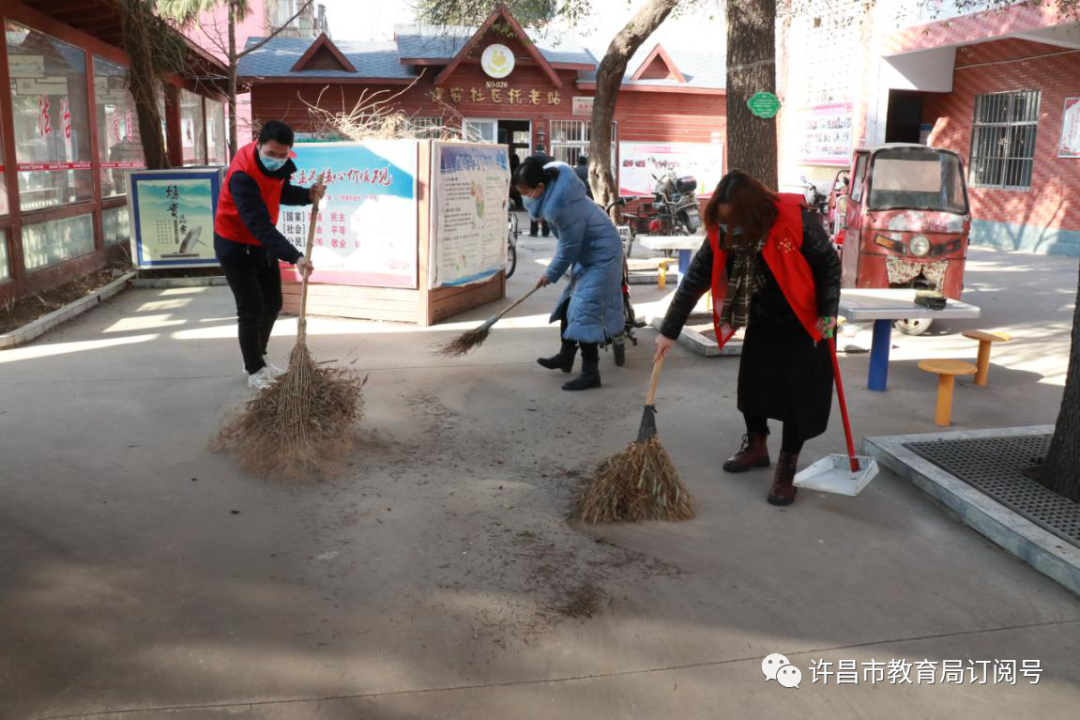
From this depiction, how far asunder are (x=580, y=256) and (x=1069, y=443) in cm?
315

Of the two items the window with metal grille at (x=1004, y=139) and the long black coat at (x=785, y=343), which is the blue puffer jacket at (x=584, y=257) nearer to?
the long black coat at (x=785, y=343)

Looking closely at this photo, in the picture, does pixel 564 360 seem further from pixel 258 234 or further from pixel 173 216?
pixel 173 216

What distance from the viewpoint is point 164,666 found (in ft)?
9.04

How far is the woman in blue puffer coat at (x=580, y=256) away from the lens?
5.84 metres

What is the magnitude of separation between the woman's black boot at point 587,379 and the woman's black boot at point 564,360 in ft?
0.97

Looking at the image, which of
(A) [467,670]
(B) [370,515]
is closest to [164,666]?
(A) [467,670]

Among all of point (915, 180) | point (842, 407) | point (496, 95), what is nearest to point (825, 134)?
point (496, 95)

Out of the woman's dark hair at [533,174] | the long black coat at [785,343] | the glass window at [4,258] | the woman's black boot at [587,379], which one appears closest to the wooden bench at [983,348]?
the woman's black boot at [587,379]

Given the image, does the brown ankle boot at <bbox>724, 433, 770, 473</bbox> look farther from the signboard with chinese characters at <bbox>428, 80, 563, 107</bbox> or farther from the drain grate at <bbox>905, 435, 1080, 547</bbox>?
the signboard with chinese characters at <bbox>428, 80, 563, 107</bbox>

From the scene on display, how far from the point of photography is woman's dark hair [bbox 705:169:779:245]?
12.2 ft

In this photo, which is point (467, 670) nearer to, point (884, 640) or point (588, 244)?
point (884, 640)

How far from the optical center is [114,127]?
1281 cm

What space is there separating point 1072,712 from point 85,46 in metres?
12.4

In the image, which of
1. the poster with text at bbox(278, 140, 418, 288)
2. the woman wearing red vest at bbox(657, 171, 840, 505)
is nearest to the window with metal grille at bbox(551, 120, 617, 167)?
the poster with text at bbox(278, 140, 418, 288)
